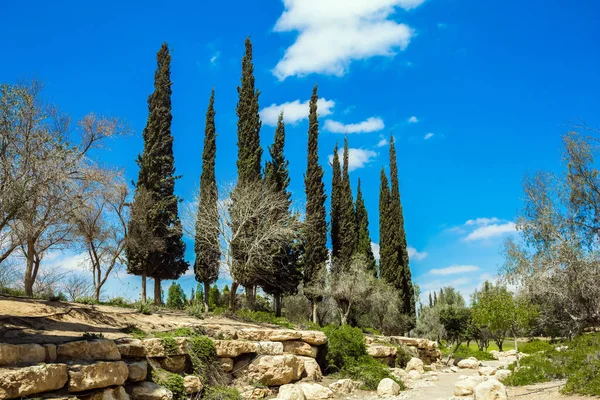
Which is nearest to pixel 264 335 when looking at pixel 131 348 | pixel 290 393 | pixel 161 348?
pixel 290 393

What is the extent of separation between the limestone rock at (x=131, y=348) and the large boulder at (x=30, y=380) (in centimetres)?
244


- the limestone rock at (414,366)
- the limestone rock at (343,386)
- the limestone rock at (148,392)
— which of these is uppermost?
the limestone rock at (148,392)

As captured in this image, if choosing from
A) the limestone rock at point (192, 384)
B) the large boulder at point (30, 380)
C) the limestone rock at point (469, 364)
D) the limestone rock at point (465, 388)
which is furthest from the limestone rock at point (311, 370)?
the limestone rock at point (469, 364)

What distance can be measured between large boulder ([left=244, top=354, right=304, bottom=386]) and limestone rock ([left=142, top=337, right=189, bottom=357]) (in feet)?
8.14

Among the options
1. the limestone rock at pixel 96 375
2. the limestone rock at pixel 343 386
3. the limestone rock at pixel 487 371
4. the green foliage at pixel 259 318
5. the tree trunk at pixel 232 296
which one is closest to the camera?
the limestone rock at pixel 96 375

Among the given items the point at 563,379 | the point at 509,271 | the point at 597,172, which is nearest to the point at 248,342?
the point at 563,379

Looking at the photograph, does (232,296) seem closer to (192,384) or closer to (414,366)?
(414,366)

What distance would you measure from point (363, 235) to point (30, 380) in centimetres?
3553

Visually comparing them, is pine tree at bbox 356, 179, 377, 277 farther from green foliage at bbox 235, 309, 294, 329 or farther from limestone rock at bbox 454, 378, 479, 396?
limestone rock at bbox 454, 378, 479, 396

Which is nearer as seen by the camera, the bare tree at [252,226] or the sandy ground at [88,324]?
the sandy ground at [88,324]

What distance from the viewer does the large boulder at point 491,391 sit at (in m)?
12.4

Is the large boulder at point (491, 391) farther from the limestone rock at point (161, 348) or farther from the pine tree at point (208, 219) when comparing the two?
the pine tree at point (208, 219)

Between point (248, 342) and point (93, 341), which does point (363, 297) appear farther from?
point (93, 341)

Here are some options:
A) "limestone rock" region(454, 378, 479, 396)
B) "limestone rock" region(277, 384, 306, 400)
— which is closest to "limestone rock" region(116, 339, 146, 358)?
"limestone rock" region(277, 384, 306, 400)
